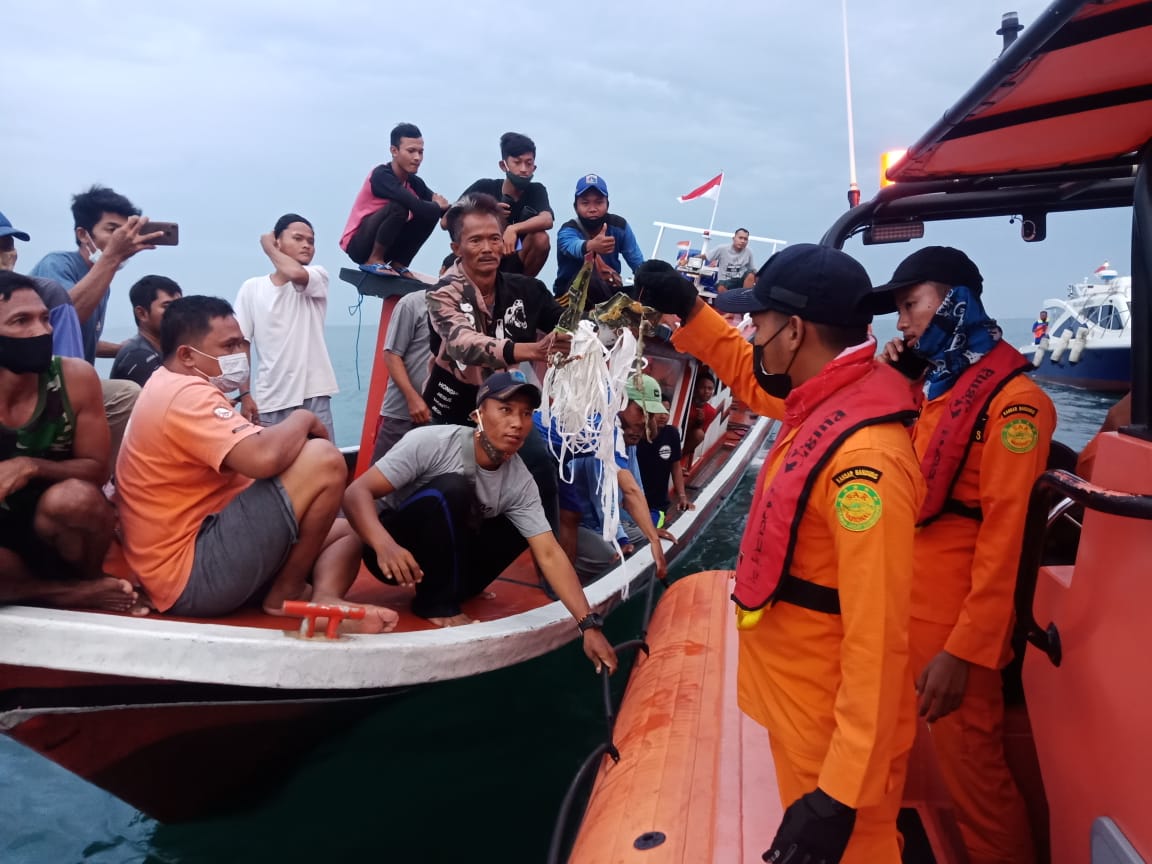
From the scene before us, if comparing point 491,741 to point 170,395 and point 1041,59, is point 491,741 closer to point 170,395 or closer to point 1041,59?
point 170,395

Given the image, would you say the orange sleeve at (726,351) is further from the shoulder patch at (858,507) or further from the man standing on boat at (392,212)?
the man standing on boat at (392,212)

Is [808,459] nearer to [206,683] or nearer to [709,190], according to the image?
[206,683]

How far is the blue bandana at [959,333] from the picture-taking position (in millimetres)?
2570

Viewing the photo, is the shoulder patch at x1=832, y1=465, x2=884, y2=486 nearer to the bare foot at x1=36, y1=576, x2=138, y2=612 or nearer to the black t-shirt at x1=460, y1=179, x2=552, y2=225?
the bare foot at x1=36, y1=576, x2=138, y2=612

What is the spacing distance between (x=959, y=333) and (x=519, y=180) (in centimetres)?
405

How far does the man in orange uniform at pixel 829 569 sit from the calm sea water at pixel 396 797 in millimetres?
2334

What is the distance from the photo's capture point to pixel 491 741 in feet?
14.8

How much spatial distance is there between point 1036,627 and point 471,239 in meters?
3.09

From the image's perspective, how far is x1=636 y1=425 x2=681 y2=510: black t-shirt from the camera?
5750 millimetres

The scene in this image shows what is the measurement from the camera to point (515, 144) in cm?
583

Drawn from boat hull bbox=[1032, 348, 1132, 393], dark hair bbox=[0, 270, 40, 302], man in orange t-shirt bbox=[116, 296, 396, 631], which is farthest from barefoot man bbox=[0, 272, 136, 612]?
boat hull bbox=[1032, 348, 1132, 393]

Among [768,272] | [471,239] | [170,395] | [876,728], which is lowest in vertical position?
[876,728]

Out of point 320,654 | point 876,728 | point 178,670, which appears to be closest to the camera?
point 876,728

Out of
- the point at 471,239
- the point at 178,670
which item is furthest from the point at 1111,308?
the point at 178,670
